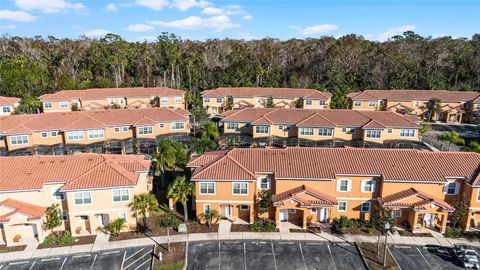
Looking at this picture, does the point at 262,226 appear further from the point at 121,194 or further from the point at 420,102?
the point at 420,102

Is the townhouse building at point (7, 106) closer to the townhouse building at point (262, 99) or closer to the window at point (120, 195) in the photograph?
the townhouse building at point (262, 99)

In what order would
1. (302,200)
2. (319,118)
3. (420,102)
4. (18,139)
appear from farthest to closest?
(420,102)
(319,118)
(18,139)
(302,200)

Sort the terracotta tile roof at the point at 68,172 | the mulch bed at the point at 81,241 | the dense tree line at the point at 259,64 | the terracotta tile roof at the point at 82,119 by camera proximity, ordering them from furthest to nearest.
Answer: the dense tree line at the point at 259,64 < the terracotta tile roof at the point at 82,119 < the terracotta tile roof at the point at 68,172 < the mulch bed at the point at 81,241

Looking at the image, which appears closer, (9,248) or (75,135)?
(9,248)

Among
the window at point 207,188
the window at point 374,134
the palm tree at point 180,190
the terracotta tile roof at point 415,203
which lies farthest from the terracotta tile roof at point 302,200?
the window at point 374,134

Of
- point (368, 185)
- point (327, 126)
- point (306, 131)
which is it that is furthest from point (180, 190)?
point (327, 126)

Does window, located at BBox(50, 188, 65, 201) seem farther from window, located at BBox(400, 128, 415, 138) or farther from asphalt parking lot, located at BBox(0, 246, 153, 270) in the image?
window, located at BBox(400, 128, 415, 138)

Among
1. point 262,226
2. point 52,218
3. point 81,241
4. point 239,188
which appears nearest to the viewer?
point 52,218
